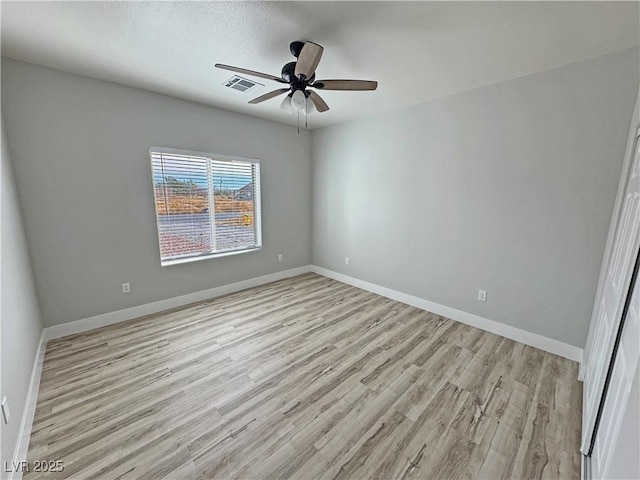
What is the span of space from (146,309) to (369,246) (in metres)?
3.07

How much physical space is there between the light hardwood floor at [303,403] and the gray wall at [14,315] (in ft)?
0.69

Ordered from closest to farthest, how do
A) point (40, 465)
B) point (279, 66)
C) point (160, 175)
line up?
point (40, 465) < point (279, 66) < point (160, 175)

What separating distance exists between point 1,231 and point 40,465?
4.73 ft

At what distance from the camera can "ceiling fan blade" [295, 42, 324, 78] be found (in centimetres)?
159

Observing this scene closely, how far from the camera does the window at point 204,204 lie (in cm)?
313

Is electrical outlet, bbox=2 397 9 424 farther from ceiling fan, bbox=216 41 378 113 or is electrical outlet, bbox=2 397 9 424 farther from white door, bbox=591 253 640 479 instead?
white door, bbox=591 253 640 479

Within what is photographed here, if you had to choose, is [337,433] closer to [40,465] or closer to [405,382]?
[405,382]

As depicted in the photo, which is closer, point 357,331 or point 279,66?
point 279,66

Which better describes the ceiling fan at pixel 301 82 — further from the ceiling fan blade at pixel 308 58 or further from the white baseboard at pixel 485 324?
the white baseboard at pixel 485 324

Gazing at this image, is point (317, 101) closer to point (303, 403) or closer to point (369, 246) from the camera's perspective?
point (369, 246)

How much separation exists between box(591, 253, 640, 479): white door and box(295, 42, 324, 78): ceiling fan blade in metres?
2.07

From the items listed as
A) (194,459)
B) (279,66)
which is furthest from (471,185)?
(194,459)

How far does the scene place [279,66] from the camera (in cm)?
235

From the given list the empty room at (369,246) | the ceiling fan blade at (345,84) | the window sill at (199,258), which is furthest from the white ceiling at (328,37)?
the window sill at (199,258)
